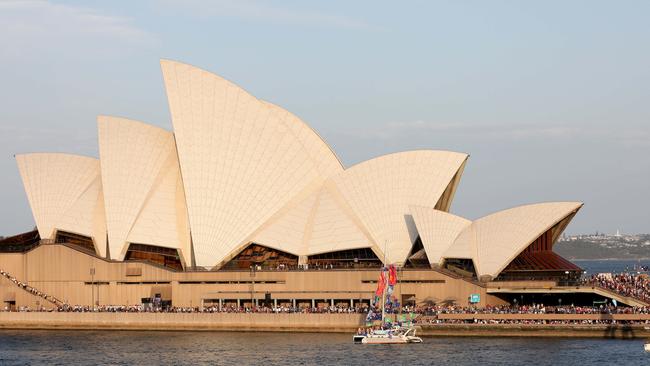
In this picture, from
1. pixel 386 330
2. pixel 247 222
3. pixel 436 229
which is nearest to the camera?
pixel 386 330

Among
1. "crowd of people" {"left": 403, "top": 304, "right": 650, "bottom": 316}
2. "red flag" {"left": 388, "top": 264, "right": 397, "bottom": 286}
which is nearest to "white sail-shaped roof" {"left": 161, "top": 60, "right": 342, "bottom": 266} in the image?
"red flag" {"left": 388, "top": 264, "right": 397, "bottom": 286}

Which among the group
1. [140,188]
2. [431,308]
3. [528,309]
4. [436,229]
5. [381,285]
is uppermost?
[140,188]

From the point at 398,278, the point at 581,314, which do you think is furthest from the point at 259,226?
the point at 581,314

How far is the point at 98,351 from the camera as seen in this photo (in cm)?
6531

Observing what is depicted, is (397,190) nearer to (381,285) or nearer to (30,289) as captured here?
(381,285)

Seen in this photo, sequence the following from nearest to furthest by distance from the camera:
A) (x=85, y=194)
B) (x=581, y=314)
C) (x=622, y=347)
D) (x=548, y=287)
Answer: (x=622, y=347) < (x=581, y=314) < (x=548, y=287) < (x=85, y=194)

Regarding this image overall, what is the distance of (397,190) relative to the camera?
79188 millimetres

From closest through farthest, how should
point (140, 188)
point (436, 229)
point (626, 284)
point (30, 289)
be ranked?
point (626, 284) → point (436, 229) → point (140, 188) → point (30, 289)

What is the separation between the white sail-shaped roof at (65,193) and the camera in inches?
3327

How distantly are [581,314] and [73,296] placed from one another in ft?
116

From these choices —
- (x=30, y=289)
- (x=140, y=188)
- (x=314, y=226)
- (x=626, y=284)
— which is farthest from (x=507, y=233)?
(x=30, y=289)

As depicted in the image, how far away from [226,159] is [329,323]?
1404 centimetres

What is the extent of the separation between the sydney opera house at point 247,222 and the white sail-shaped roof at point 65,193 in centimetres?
10

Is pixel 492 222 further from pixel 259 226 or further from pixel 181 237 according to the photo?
pixel 181 237
